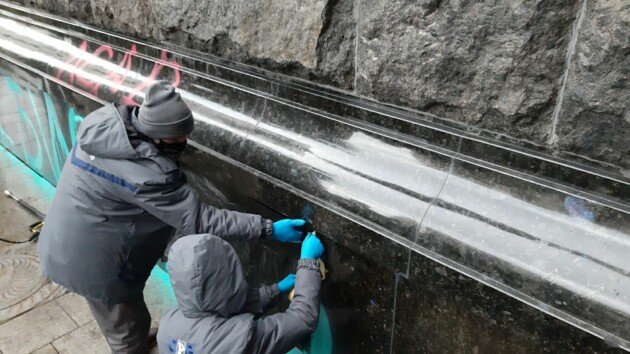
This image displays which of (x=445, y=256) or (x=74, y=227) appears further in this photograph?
(x=74, y=227)

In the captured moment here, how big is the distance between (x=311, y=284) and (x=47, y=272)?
5.22 feet

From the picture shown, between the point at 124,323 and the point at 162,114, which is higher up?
the point at 162,114

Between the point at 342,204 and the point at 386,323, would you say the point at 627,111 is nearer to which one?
the point at 342,204

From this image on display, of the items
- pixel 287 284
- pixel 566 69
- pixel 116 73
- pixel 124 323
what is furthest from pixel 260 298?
pixel 116 73

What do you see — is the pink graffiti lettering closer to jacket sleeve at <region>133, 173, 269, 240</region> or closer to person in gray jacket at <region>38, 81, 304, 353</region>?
person in gray jacket at <region>38, 81, 304, 353</region>

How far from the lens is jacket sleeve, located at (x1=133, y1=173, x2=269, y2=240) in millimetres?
2311

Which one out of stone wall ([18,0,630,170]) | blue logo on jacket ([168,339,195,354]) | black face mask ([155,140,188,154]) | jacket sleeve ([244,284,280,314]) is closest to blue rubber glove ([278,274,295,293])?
jacket sleeve ([244,284,280,314])

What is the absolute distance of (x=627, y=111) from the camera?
4.79 ft

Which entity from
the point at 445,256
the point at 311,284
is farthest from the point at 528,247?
the point at 311,284

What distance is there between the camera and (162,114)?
89.3 inches

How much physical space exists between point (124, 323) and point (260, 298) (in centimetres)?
114

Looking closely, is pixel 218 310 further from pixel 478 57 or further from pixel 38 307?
pixel 38 307

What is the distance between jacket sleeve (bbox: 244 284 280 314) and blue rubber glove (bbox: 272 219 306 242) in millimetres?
276

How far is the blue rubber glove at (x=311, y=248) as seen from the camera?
2.24 m
